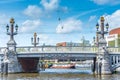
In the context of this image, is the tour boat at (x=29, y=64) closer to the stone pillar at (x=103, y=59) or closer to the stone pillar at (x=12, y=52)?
the stone pillar at (x=12, y=52)

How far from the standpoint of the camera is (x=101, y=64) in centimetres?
6706

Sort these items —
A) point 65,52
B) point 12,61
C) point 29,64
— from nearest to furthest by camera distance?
point 65,52
point 12,61
point 29,64

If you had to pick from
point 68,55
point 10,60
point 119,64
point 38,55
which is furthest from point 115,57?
point 10,60

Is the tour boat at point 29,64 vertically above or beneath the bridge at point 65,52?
beneath

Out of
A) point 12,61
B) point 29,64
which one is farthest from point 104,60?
point 29,64

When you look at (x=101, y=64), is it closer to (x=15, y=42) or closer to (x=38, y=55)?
(x=38, y=55)

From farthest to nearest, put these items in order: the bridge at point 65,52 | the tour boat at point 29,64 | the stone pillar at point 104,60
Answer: the tour boat at point 29,64 → the bridge at point 65,52 → the stone pillar at point 104,60

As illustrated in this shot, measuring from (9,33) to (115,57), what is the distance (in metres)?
19.0

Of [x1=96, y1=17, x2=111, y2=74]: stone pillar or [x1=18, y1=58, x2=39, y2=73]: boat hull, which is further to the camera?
[x1=18, y1=58, x2=39, y2=73]: boat hull

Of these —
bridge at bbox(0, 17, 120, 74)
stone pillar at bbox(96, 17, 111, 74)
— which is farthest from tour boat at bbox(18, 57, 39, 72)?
stone pillar at bbox(96, 17, 111, 74)

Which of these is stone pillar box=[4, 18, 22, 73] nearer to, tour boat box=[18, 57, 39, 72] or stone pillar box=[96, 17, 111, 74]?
tour boat box=[18, 57, 39, 72]

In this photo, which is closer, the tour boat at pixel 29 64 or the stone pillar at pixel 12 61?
the stone pillar at pixel 12 61

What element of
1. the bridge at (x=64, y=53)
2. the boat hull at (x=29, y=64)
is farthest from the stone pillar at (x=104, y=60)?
the boat hull at (x=29, y=64)

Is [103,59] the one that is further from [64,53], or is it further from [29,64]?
[29,64]
